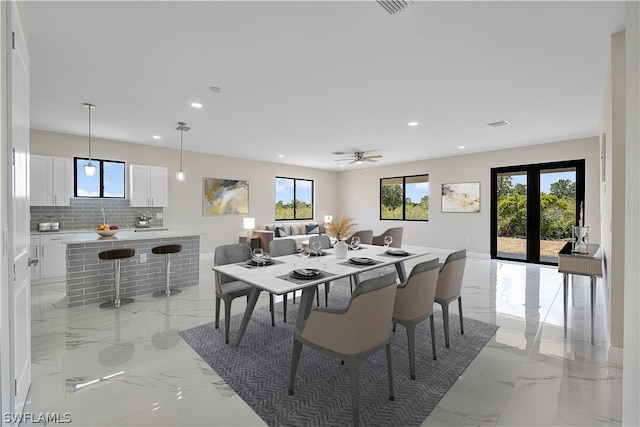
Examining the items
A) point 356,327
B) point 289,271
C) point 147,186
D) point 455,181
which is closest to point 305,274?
point 289,271

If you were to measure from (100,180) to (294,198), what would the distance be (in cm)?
510

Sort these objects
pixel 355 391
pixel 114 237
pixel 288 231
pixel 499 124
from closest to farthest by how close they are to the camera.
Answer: pixel 355 391 → pixel 114 237 → pixel 499 124 → pixel 288 231

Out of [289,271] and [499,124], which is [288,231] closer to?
[499,124]

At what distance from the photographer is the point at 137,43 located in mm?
2521

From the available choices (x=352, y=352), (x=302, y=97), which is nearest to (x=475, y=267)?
(x=302, y=97)

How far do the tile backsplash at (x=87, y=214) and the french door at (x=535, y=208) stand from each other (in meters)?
7.99

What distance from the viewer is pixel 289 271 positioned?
8.65 feet

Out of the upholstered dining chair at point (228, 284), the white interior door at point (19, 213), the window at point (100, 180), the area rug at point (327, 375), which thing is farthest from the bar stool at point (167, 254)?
the window at point (100, 180)

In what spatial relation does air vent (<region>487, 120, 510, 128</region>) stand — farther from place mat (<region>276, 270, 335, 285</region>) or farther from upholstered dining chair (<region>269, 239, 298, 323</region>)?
place mat (<region>276, 270, 335, 285</region>)

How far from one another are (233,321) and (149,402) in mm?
1361

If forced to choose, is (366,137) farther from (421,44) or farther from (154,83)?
(154,83)

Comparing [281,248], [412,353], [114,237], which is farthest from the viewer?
[114,237]

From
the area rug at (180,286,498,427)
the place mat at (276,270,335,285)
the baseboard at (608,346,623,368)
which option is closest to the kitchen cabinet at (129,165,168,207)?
the area rug at (180,286,498,427)

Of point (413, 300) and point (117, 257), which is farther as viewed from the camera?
point (117, 257)
